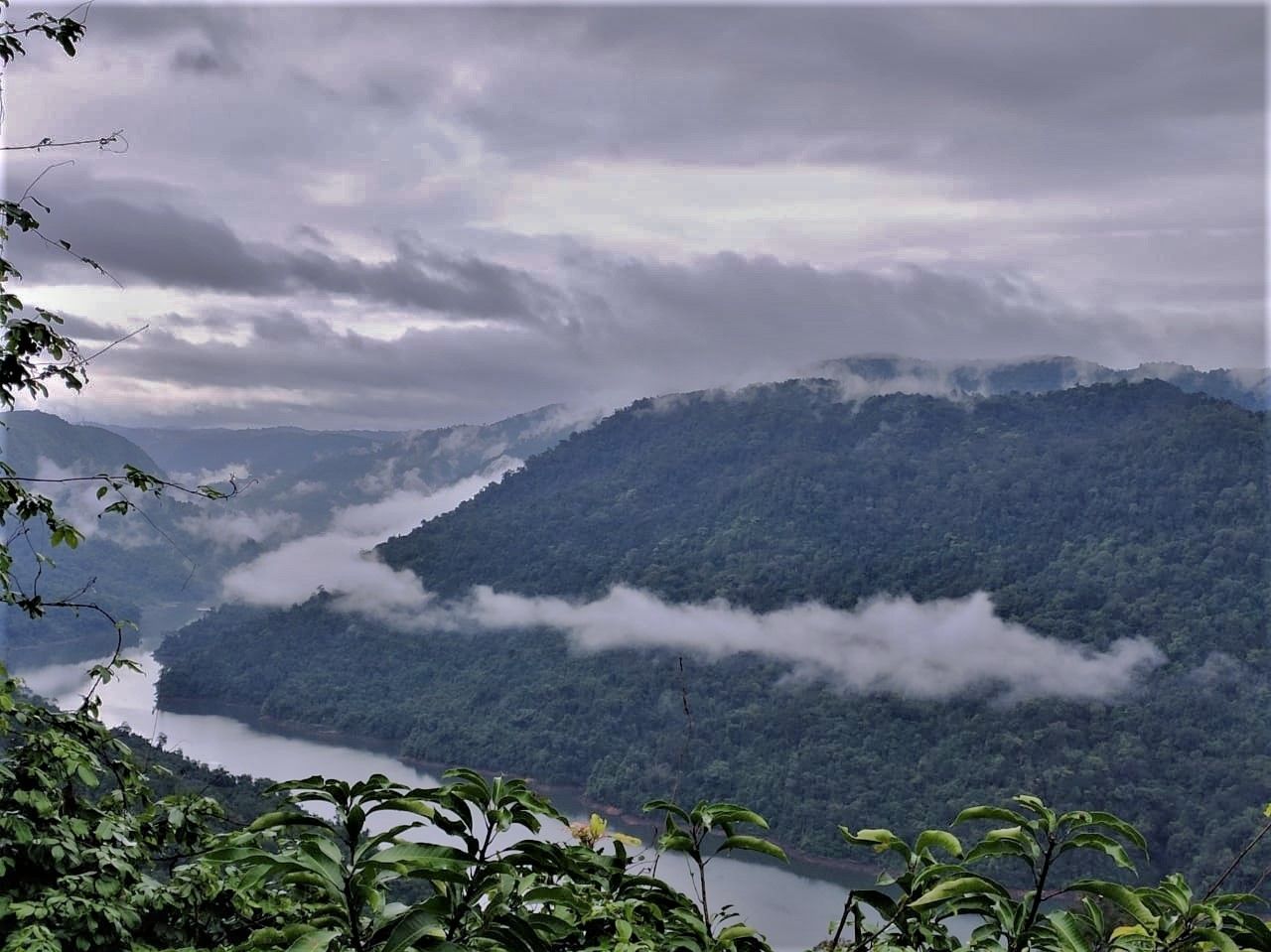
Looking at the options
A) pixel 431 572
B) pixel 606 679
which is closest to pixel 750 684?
pixel 606 679

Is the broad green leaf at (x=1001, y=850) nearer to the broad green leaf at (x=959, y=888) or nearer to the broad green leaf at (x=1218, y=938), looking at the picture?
the broad green leaf at (x=959, y=888)

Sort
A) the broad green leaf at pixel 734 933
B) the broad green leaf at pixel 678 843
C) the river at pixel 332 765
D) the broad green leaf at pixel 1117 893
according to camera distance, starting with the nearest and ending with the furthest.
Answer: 1. the broad green leaf at pixel 1117 893
2. the broad green leaf at pixel 734 933
3. the broad green leaf at pixel 678 843
4. the river at pixel 332 765

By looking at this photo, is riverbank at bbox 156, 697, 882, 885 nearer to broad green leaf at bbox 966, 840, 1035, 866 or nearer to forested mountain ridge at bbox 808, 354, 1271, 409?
broad green leaf at bbox 966, 840, 1035, 866

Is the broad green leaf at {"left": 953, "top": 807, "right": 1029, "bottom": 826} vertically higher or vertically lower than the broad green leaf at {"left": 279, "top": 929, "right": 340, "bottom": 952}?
higher

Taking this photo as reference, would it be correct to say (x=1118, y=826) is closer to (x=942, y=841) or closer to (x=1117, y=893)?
(x=1117, y=893)

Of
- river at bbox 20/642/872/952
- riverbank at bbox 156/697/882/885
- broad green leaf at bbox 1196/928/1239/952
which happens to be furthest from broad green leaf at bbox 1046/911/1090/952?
riverbank at bbox 156/697/882/885

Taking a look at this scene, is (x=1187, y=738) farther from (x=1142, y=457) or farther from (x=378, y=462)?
(x=378, y=462)

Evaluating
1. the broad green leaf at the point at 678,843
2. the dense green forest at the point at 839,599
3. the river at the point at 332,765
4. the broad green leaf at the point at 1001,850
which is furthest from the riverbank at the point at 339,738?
the broad green leaf at the point at 1001,850
